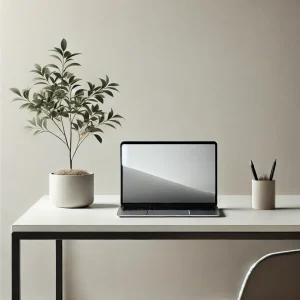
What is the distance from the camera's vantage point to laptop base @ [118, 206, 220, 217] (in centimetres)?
176

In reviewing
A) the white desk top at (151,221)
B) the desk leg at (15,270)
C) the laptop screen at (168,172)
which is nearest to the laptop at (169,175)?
the laptop screen at (168,172)

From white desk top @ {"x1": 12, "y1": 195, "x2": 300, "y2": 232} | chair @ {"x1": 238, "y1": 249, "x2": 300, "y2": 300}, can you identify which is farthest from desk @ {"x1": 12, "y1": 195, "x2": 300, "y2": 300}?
chair @ {"x1": 238, "y1": 249, "x2": 300, "y2": 300}

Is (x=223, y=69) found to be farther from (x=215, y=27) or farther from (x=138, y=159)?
(x=138, y=159)

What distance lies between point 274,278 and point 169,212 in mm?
656

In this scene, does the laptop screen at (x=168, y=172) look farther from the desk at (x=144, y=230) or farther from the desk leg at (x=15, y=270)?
the desk leg at (x=15, y=270)

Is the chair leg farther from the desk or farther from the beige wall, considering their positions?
the desk

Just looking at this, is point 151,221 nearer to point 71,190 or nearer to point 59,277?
point 71,190

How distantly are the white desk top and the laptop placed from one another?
10cm

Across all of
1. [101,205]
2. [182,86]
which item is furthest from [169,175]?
[182,86]

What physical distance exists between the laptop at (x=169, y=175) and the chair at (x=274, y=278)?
69cm

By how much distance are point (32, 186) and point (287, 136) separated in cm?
111

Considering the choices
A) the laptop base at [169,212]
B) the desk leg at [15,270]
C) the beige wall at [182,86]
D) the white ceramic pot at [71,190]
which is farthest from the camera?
the beige wall at [182,86]

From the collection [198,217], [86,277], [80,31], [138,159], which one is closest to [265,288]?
[198,217]

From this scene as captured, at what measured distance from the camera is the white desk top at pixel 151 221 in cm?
162
